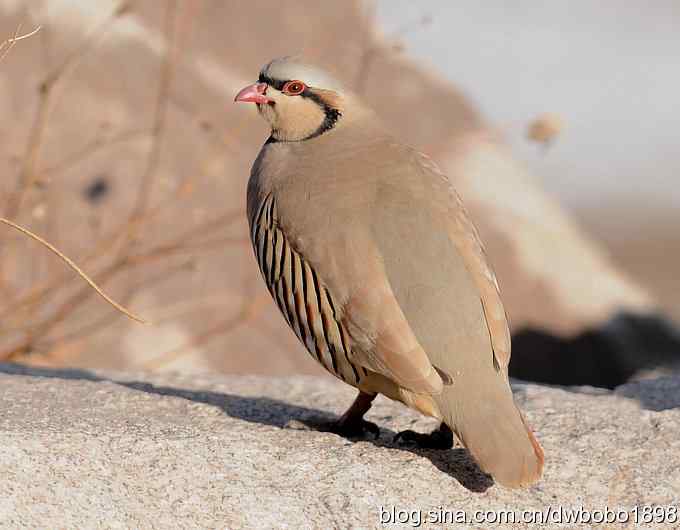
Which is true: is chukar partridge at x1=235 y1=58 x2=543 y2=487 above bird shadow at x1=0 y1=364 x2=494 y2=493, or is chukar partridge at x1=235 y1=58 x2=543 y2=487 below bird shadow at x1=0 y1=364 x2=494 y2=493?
above

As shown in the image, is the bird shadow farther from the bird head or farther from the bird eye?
the bird eye

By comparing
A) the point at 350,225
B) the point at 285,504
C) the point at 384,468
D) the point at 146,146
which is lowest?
the point at 285,504

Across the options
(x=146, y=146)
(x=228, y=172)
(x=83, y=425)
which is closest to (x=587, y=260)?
(x=228, y=172)

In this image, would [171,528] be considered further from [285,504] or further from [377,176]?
[377,176]

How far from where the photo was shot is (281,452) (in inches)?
141

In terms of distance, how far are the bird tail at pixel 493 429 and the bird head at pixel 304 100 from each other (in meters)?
1.16

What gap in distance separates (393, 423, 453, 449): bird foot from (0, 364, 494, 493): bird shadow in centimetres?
2

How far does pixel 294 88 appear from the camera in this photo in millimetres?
4023

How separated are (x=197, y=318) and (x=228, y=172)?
1297mm

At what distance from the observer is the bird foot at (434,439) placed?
3.76 meters

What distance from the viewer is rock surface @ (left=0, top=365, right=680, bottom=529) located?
3211 millimetres

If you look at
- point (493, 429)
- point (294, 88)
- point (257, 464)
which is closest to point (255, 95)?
point (294, 88)

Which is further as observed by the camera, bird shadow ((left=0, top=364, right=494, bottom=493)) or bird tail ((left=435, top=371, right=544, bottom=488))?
bird shadow ((left=0, top=364, right=494, bottom=493))

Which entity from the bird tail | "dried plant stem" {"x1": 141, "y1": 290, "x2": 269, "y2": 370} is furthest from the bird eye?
"dried plant stem" {"x1": 141, "y1": 290, "x2": 269, "y2": 370}
